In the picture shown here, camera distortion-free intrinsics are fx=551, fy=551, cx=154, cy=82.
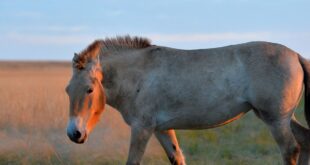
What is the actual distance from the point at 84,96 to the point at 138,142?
2.61 feet

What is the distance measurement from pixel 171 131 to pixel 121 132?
9.96 feet

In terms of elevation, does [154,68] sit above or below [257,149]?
above

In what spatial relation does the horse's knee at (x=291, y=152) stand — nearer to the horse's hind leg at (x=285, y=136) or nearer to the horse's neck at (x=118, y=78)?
the horse's hind leg at (x=285, y=136)

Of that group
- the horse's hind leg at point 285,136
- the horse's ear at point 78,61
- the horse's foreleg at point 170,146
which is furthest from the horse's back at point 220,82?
the horse's ear at point 78,61

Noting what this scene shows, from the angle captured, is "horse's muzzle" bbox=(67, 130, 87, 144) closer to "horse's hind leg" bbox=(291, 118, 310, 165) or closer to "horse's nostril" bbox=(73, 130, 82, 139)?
"horse's nostril" bbox=(73, 130, 82, 139)

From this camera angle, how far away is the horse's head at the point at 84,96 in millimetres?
5484

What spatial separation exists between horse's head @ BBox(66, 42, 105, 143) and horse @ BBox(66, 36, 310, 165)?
0.01m

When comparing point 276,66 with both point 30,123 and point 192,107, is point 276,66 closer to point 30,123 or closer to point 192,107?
point 192,107

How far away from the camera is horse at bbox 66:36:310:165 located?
18.9ft

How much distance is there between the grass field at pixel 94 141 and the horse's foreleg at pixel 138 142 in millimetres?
2192

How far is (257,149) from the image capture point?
938 centimetres

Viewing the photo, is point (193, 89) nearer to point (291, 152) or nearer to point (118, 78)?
point (118, 78)

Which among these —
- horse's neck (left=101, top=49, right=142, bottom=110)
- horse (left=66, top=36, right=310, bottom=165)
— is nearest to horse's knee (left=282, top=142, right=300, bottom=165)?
horse (left=66, top=36, right=310, bottom=165)

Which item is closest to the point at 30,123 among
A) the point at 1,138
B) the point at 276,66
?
the point at 1,138
